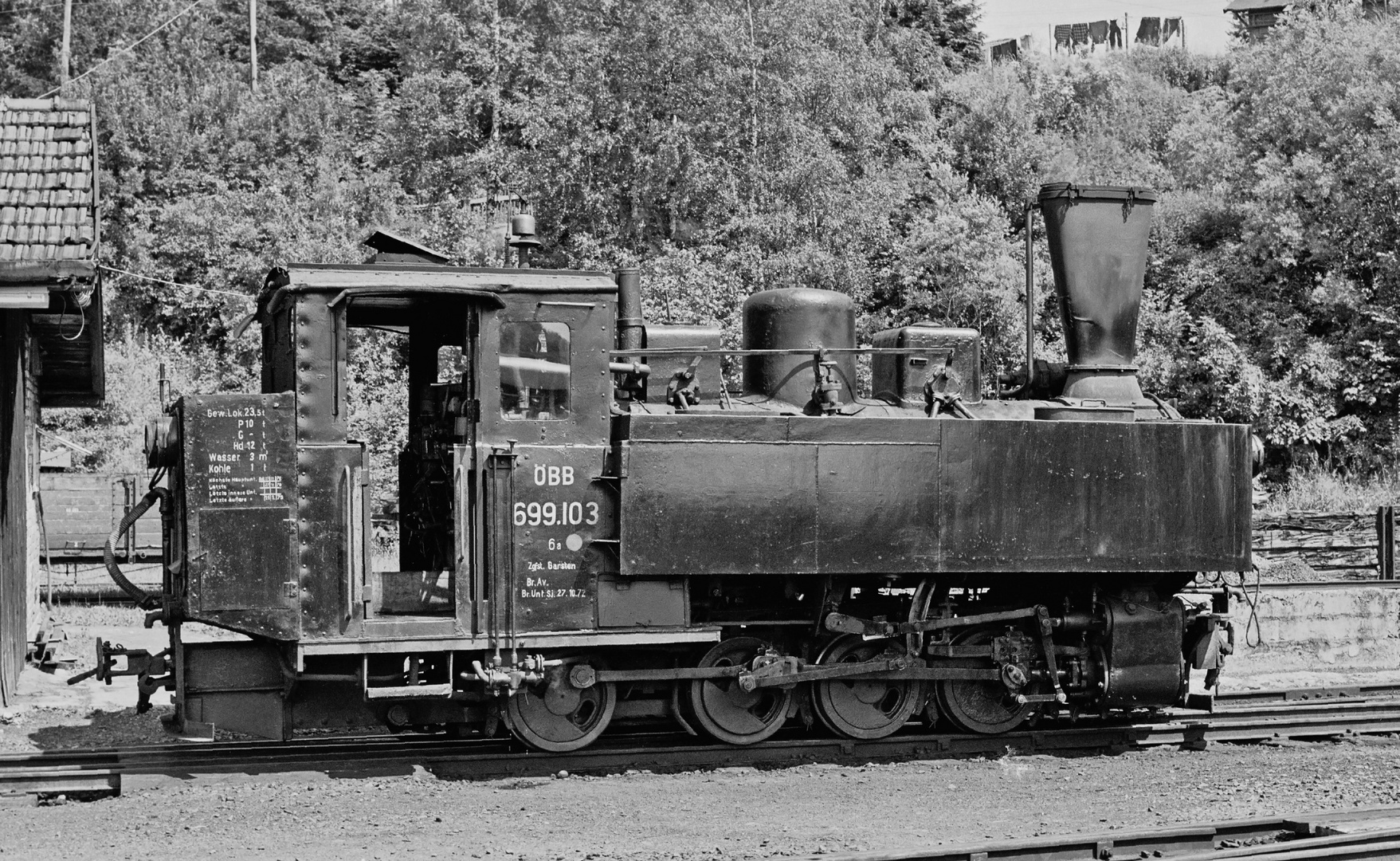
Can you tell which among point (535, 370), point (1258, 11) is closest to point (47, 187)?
point (535, 370)

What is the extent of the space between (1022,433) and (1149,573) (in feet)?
4.51

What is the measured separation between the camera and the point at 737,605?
29.3 ft

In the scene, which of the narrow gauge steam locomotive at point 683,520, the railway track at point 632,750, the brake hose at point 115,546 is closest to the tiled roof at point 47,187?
the narrow gauge steam locomotive at point 683,520

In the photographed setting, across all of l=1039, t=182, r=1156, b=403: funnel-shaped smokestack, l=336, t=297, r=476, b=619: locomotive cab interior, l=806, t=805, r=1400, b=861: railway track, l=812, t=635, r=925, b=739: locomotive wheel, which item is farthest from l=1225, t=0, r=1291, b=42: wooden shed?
l=806, t=805, r=1400, b=861: railway track

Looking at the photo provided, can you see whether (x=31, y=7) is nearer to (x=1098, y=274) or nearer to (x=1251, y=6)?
(x=1098, y=274)

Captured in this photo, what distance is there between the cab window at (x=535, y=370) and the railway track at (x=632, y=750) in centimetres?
214

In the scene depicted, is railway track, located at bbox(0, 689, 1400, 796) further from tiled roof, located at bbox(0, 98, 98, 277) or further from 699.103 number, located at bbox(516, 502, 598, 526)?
tiled roof, located at bbox(0, 98, 98, 277)

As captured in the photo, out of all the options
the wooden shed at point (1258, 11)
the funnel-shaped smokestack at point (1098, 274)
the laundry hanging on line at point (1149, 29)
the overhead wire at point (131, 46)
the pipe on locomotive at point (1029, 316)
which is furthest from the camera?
the laundry hanging on line at point (1149, 29)

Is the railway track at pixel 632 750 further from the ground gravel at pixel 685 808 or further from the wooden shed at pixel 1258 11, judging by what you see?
Answer: the wooden shed at pixel 1258 11

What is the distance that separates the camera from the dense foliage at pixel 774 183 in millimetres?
22953

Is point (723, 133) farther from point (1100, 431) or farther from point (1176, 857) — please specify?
point (1176, 857)

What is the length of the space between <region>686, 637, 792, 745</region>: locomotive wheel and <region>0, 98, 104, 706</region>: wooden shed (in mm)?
5605

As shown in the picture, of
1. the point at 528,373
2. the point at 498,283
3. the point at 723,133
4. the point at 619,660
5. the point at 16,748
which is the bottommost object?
the point at 16,748

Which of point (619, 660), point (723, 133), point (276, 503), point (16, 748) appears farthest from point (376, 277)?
point (723, 133)
